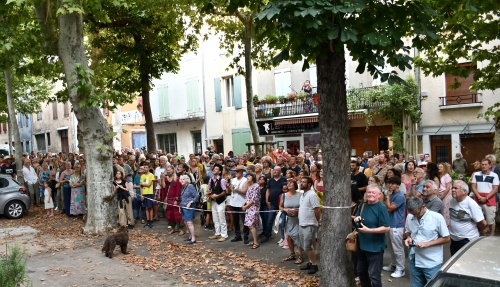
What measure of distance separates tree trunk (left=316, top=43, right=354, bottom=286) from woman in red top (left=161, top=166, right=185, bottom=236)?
5.66 m

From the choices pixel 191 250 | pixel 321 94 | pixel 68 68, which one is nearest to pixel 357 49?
pixel 321 94

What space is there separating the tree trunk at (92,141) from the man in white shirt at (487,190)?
893cm

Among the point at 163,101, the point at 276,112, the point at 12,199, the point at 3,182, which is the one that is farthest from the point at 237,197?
the point at 163,101

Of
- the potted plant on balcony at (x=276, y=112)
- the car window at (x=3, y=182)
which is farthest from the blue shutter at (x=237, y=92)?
the car window at (x=3, y=182)

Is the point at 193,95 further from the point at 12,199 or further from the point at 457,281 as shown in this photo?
the point at 457,281

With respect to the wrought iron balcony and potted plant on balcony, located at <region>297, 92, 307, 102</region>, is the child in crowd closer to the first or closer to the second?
potted plant on balcony, located at <region>297, 92, 307, 102</region>

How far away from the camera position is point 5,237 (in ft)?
39.8

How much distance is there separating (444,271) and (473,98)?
17.6 meters

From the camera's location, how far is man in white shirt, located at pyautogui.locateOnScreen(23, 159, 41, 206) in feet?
60.2

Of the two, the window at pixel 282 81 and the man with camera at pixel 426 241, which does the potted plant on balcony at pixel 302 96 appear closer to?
the window at pixel 282 81

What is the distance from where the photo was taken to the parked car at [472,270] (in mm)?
3830

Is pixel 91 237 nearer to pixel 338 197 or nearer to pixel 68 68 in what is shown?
pixel 68 68

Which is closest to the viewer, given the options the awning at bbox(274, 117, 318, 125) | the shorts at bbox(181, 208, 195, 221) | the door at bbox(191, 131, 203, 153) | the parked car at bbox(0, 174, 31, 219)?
the shorts at bbox(181, 208, 195, 221)

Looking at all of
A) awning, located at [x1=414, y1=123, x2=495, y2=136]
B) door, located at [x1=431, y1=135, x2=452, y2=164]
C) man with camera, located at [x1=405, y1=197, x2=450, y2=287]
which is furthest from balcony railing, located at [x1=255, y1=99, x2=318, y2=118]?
man with camera, located at [x1=405, y1=197, x2=450, y2=287]
